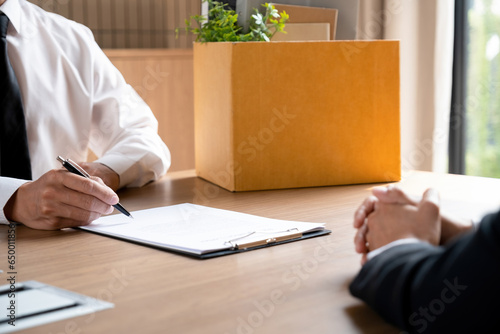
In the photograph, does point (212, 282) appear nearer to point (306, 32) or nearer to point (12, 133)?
point (306, 32)

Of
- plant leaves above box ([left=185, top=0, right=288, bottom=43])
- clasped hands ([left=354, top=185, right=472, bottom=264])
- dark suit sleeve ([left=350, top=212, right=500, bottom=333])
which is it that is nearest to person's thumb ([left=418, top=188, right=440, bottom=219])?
clasped hands ([left=354, top=185, right=472, bottom=264])

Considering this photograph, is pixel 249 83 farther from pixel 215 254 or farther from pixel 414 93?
pixel 414 93

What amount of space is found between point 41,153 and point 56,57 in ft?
1.01

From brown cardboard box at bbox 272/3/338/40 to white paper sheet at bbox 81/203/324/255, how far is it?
0.58 metres

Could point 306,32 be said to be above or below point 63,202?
above

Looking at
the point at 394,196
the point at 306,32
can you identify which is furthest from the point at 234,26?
the point at 394,196

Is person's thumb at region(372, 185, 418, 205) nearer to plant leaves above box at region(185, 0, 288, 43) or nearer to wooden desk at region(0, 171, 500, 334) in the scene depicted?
wooden desk at region(0, 171, 500, 334)

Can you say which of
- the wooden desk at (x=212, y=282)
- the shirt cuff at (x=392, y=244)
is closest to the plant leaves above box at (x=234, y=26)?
the wooden desk at (x=212, y=282)

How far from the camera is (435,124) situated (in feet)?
10.5

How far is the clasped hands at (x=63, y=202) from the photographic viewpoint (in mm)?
1155

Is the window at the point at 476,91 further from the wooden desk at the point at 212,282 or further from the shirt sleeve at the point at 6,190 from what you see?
the shirt sleeve at the point at 6,190

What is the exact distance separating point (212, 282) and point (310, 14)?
962 millimetres

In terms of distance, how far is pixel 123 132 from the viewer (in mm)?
1825

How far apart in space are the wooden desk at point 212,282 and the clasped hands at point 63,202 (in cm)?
2
